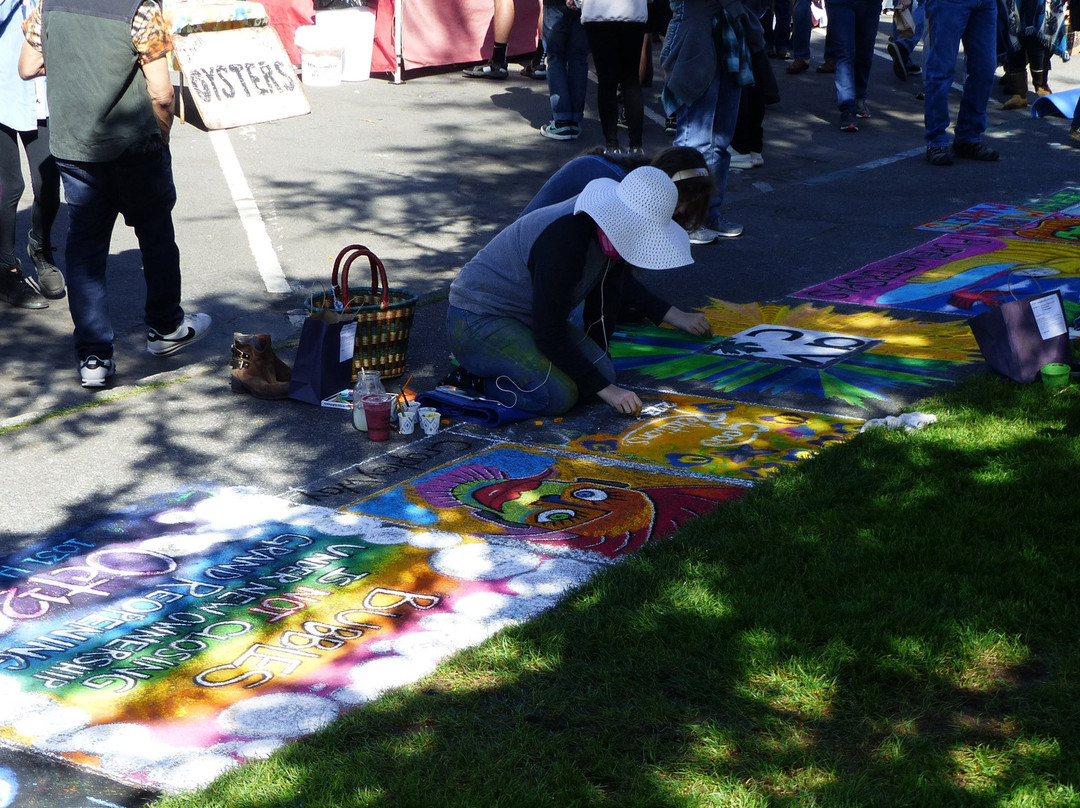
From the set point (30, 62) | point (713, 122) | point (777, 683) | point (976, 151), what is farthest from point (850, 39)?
point (777, 683)

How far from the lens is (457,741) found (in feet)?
9.64

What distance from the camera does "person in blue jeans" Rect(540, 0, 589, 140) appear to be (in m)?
10.6

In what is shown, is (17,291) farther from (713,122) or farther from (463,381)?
(713,122)

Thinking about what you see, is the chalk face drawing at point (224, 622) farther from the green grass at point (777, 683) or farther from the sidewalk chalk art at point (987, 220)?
the sidewalk chalk art at point (987, 220)

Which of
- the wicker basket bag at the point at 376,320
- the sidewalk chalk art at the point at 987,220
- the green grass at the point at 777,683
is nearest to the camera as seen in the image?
the green grass at the point at 777,683

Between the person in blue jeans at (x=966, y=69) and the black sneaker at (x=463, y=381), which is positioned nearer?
the black sneaker at (x=463, y=381)

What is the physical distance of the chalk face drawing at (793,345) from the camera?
5852mm

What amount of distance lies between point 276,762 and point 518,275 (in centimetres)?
279

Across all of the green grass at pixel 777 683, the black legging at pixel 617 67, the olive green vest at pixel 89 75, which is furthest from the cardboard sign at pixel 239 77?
the green grass at pixel 777 683

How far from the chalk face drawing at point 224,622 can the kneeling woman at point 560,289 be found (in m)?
1.19

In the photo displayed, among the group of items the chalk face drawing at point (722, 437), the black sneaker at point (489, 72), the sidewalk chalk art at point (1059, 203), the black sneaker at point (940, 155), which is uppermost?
the black sneaker at point (489, 72)

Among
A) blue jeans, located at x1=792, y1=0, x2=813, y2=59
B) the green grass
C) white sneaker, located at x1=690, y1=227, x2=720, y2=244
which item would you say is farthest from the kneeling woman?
blue jeans, located at x1=792, y1=0, x2=813, y2=59

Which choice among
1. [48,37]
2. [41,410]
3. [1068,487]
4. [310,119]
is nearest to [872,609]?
[1068,487]

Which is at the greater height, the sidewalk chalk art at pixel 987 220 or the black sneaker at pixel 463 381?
the sidewalk chalk art at pixel 987 220
